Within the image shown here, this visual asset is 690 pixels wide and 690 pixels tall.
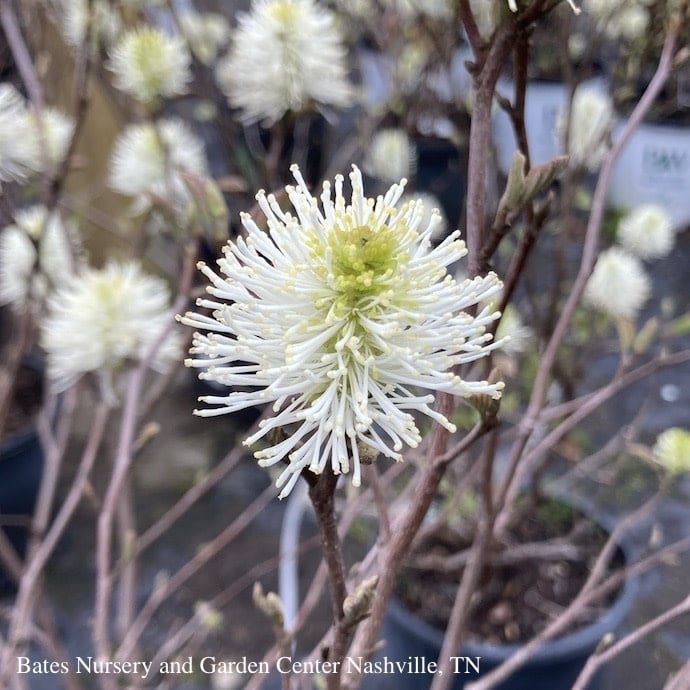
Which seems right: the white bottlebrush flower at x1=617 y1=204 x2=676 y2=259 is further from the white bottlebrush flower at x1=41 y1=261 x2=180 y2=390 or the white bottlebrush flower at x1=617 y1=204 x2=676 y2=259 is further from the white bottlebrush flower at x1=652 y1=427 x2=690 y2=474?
the white bottlebrush flower at x1=41 y1=261 x2=180 y2=390

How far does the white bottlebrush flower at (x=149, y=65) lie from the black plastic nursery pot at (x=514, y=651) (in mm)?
658

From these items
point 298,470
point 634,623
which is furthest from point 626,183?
point 298,470

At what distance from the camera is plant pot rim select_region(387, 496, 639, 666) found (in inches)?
29.2

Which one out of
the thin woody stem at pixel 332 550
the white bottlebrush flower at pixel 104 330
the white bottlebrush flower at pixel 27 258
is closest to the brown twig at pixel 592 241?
the thin woody stem at pixel 332 550

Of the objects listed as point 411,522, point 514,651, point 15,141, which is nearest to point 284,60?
point 15,141

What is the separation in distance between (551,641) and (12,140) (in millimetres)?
764

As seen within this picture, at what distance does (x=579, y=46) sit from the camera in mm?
1821

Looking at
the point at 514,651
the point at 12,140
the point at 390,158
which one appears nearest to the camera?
the point at 12,140

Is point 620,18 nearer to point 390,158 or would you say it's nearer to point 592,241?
point 390,158

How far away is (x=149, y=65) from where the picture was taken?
745 millimetres

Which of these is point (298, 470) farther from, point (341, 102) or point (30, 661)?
point (30, 661)

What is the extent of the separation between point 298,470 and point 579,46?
1889 millimetres

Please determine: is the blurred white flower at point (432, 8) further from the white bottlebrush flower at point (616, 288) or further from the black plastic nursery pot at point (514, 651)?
the black plastic nursery pot at point (514, 651)

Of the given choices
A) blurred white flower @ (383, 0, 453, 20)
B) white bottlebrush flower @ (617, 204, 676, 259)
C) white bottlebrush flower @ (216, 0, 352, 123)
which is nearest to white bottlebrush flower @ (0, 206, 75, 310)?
white bottlebrush flower @ (216, 0, 352, 123)
